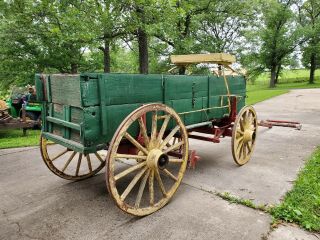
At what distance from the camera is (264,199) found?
421 centimetres

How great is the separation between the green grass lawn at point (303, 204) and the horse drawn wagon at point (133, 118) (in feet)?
4.15

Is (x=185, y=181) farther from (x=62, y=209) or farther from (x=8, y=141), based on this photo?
(x=8, y=141)

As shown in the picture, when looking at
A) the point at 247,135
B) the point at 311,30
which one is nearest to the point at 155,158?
the point at 247,135

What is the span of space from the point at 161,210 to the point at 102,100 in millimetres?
1695

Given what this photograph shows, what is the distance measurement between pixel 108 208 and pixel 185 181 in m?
1.52

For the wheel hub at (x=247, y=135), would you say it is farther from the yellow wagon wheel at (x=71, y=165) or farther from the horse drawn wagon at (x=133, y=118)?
the yellow wagon wheel at (x=71, y=165)

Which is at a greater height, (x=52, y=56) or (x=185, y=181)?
(x=52, y=56)

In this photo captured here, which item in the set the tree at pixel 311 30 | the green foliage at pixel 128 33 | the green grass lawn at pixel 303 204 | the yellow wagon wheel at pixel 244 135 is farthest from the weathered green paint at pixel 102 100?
the tree at pixel 311 30

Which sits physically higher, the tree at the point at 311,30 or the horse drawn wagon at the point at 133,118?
the tree at the point at 311,30

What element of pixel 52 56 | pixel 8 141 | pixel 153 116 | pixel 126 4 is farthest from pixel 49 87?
pixel 52 56

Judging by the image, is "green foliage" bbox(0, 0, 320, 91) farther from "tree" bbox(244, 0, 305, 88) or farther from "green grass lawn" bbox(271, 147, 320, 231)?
"green grass lawn" bbox(271, 147, 320, 231)

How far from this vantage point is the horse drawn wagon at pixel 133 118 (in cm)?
331

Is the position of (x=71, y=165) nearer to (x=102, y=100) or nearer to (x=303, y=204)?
(x=102, y=100)

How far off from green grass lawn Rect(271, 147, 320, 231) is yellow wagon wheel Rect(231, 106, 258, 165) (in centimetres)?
108
